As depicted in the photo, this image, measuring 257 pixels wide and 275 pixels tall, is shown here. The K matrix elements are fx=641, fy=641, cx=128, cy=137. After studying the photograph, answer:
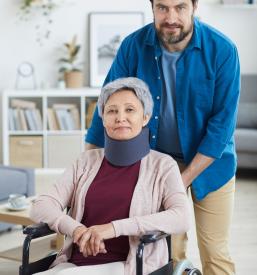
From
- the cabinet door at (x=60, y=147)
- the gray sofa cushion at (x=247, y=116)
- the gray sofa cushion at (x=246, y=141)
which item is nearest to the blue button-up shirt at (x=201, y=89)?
the gray sofa cushion at (x=246, y=141)

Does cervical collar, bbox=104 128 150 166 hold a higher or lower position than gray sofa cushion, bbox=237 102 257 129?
higher

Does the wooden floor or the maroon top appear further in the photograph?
the wooden floor

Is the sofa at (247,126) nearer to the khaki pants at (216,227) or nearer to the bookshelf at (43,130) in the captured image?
the bookshelf at (43,130)

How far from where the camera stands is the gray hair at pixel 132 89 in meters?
2.32

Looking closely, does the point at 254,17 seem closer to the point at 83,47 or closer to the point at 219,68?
the point at 83,47

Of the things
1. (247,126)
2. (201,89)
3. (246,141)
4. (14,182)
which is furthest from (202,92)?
(247,126)

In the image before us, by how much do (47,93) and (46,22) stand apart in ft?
2.72

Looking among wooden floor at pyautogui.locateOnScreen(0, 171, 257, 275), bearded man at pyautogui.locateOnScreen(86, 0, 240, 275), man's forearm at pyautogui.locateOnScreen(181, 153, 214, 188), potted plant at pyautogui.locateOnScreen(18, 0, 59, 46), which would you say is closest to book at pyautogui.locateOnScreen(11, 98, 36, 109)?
potted plant at pyautogui.locateOnScreen(18, 0, 59, 46)

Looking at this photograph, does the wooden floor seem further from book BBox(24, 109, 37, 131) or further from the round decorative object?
the round decorative object

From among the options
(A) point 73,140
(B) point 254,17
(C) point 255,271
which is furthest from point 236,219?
(B) point 254,17

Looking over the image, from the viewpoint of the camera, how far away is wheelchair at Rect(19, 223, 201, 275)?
2.05 meters

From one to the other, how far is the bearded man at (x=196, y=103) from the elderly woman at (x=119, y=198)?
151 millimetres

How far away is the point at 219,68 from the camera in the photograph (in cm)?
240

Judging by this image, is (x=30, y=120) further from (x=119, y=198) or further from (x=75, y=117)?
(x=119, y=198)
